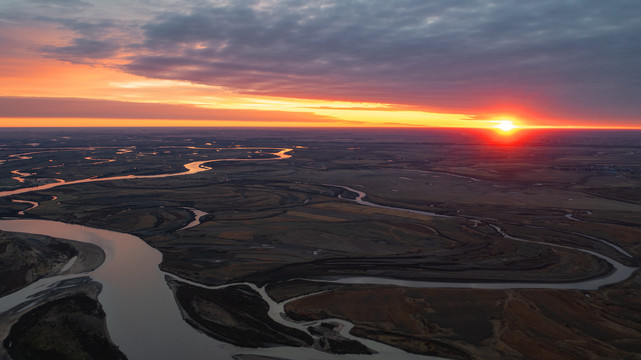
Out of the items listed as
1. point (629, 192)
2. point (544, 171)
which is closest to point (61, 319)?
point (629, 192)

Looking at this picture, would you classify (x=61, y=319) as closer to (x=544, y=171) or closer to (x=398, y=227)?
(x=398, y=227)

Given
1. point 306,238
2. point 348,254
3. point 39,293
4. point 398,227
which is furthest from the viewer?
point 398,227

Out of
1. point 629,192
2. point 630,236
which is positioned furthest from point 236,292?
point 629,192

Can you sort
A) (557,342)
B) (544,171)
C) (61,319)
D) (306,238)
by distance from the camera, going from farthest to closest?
(544,171), (306,238), (61,319), (557,342)

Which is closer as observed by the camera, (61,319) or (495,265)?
(61,319)

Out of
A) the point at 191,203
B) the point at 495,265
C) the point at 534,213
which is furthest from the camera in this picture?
the point at 191,203

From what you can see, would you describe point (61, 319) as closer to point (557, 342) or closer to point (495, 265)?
point (557, 342)
